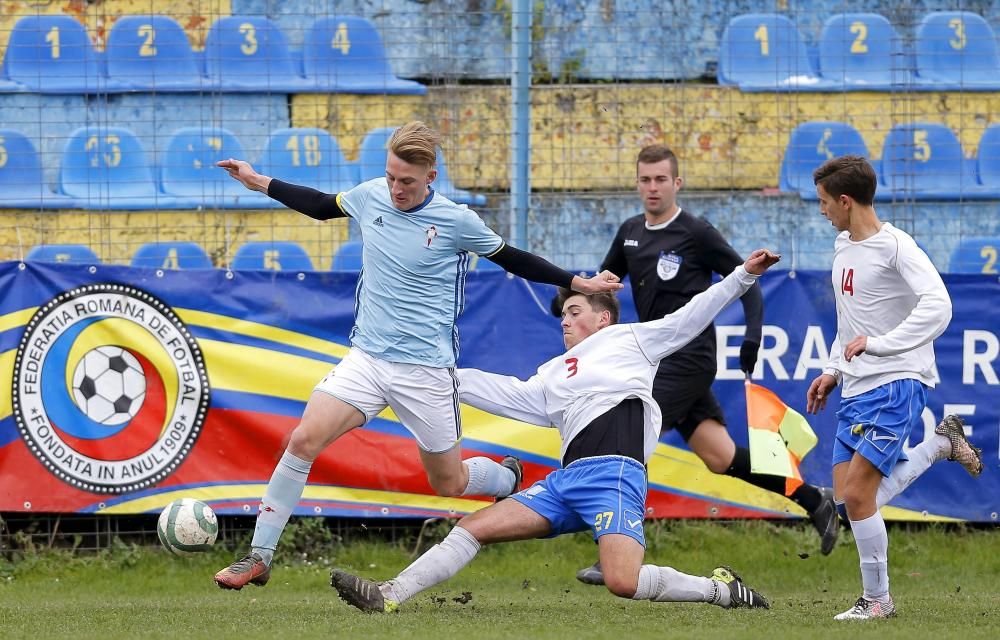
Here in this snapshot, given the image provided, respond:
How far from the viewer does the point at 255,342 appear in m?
7.55

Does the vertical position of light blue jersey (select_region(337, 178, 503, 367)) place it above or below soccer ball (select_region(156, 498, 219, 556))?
above

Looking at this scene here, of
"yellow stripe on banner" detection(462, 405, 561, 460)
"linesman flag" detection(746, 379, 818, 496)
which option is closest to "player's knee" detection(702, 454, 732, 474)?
"linesman flag" detection(746, 379, 818, 496)

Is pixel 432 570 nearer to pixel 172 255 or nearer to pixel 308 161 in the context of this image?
pixel 172 255

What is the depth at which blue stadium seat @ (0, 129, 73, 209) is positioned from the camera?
29.5ft

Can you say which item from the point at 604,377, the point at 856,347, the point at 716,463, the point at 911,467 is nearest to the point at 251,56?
the point at 716,463

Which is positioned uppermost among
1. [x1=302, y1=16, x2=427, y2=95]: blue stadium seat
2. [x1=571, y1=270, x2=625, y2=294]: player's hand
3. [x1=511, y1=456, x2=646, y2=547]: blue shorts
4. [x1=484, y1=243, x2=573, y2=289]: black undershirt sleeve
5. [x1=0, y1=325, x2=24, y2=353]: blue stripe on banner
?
[x1=302, y1=16, x2=427, y2=95]: blue stadium seat

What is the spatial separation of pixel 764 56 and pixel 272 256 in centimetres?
444

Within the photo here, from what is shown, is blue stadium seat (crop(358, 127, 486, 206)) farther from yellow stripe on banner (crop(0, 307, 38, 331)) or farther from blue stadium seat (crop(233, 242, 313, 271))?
yellow stripe on banner (crop(0, 307, 38, 331))

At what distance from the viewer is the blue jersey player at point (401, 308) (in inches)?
222

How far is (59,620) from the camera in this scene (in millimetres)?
5570

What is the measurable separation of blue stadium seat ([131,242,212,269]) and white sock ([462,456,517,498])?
3459 millimetres

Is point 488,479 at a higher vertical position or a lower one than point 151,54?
lower

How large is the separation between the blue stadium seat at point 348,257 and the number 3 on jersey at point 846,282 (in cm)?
375

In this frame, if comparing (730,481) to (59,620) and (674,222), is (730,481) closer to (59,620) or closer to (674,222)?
(674,222)
